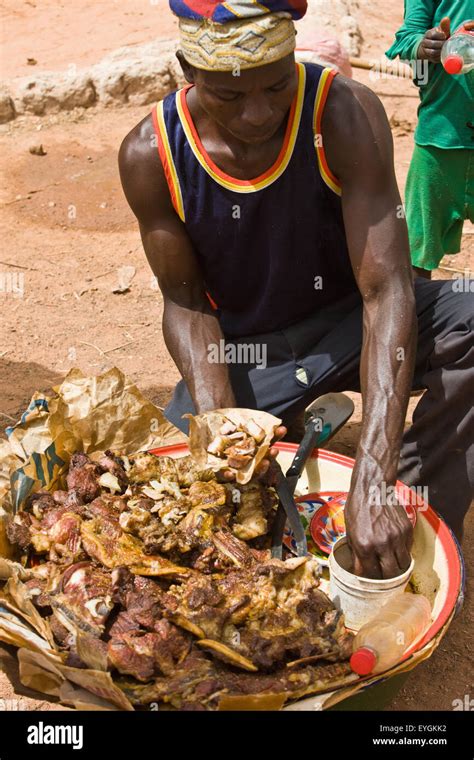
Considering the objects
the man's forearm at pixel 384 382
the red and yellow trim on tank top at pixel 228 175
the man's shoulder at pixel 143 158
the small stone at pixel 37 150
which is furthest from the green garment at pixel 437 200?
the small stone at pixel 37 150

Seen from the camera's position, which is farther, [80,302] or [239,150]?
[80,302]

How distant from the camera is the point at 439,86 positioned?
4.23m

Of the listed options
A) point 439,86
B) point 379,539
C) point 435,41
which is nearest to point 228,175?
point 379,539

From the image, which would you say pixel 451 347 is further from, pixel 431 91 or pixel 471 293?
pixel 431 91

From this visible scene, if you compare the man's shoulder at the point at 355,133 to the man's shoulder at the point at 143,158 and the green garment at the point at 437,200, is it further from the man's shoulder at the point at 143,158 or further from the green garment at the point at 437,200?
the green garment at the point at 437,200

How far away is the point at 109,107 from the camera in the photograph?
298 inches

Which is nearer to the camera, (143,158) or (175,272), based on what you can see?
(143,158)

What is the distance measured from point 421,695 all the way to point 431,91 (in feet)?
9.35

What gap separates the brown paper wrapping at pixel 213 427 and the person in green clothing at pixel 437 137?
212cm

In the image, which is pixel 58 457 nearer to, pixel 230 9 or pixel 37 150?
pixel 230 9

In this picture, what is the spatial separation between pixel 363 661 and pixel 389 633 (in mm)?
121

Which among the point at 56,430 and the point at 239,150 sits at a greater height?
the point at 239,150

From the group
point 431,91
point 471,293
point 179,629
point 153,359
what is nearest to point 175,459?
point 179,629
